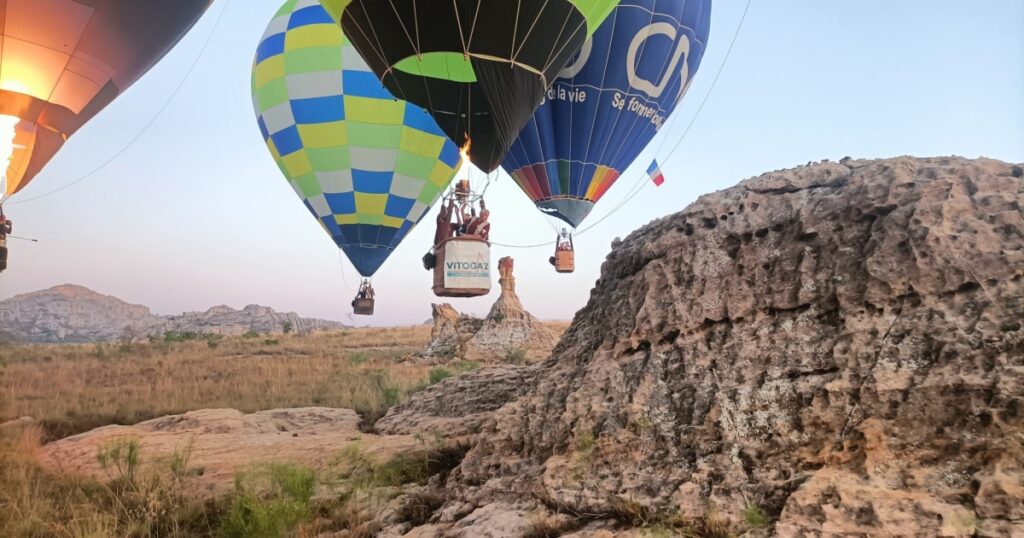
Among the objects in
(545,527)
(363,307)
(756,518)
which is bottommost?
(545,527)

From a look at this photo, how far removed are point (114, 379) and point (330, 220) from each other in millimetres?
7245

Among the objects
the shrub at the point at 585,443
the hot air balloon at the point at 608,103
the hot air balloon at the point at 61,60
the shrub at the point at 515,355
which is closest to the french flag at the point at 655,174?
the hot air balloon at the point at 608,103

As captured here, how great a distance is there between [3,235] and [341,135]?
345 inches

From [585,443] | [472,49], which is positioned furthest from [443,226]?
[585,443]

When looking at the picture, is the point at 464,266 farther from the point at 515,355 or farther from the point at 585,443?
the point at 585,443

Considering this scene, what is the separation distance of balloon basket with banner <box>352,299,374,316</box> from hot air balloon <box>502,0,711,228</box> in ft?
20.2

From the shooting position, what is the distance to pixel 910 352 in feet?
9.17

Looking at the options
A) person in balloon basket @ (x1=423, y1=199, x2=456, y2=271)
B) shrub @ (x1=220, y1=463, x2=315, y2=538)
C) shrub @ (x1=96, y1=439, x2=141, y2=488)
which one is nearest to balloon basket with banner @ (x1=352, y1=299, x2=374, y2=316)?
person in balloon basket @ (x1=423, y1=199, x2=456, y2=271)

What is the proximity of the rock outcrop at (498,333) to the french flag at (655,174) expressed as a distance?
6526 millimetres

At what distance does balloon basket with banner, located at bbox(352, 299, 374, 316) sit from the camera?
19.7 metres

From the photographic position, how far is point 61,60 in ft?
34.9

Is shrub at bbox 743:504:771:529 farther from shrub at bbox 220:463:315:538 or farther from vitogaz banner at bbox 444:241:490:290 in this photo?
vitogaz banner at bbox 444:241:490:290

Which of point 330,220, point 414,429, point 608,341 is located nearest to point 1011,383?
point 608,341

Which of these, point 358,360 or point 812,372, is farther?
point 358,360
